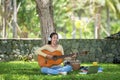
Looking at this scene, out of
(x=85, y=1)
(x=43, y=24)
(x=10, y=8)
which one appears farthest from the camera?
(x=85, y=1)

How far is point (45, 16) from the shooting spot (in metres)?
14.3

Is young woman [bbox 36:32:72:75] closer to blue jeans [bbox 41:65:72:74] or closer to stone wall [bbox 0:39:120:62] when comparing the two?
blue jeans [bbox 41:65:72:74]

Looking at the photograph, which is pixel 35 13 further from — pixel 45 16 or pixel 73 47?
pixel 45 16

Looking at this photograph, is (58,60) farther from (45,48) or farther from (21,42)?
(21,42)

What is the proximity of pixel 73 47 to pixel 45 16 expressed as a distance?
4.18 meters

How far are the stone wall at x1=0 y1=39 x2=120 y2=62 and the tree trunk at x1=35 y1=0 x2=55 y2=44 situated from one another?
12.2 ft

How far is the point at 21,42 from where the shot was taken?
18.3 metres

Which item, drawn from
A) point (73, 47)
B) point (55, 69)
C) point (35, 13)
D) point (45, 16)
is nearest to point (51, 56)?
point (55, 69)

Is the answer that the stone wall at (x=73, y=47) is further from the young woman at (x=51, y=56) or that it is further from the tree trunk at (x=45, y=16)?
the young woman at (x=51, y=56)

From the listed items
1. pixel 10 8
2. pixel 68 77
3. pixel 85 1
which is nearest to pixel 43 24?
pixel 68 77

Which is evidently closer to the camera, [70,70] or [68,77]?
[68,77]

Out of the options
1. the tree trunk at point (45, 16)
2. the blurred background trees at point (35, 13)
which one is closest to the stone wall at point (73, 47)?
the tree trunk at point (45, 16)

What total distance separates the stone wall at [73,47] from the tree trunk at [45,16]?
373 cm

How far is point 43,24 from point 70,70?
12.2 feet
